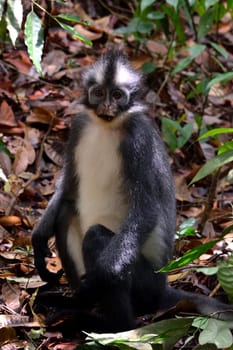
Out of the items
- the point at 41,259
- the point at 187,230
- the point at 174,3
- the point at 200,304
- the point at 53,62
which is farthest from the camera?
the point at 53,62

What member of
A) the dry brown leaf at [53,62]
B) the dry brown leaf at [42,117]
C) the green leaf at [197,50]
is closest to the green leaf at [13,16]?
the green leaf at [197,50]

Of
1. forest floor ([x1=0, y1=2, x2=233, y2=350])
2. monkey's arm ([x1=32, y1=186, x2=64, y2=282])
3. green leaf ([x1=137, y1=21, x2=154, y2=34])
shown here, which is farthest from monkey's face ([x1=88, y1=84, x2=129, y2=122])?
green leaf ([x1=137, y1=21, x2=154, y2=34])

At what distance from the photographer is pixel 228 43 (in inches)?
372

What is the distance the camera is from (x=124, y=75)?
5.32m

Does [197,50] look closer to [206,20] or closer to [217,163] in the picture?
[206,20]

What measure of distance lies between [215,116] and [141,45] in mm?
1144

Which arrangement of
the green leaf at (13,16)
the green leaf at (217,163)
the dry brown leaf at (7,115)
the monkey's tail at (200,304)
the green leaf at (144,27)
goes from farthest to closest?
the green leaf at (144,27) < the dry brown leaf at (7,115) < the monkey's tail at (200,304) < the green leaf at (217,163) < the green leaf at (13,16)

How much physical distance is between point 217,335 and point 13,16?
66.7 inches

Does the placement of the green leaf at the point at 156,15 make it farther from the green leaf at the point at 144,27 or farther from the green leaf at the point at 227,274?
the green leaf at the point at 227,274

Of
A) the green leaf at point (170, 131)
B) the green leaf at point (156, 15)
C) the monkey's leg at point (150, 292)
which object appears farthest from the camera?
the green leaf at point (156, 15)

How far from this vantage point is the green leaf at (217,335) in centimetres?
352

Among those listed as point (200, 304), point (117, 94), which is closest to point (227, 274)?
point (200, 304)

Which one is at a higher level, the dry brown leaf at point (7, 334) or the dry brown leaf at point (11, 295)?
the dry brown leaf at point (11, 295)

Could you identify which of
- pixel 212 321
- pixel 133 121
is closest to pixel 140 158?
pixel 133 121
